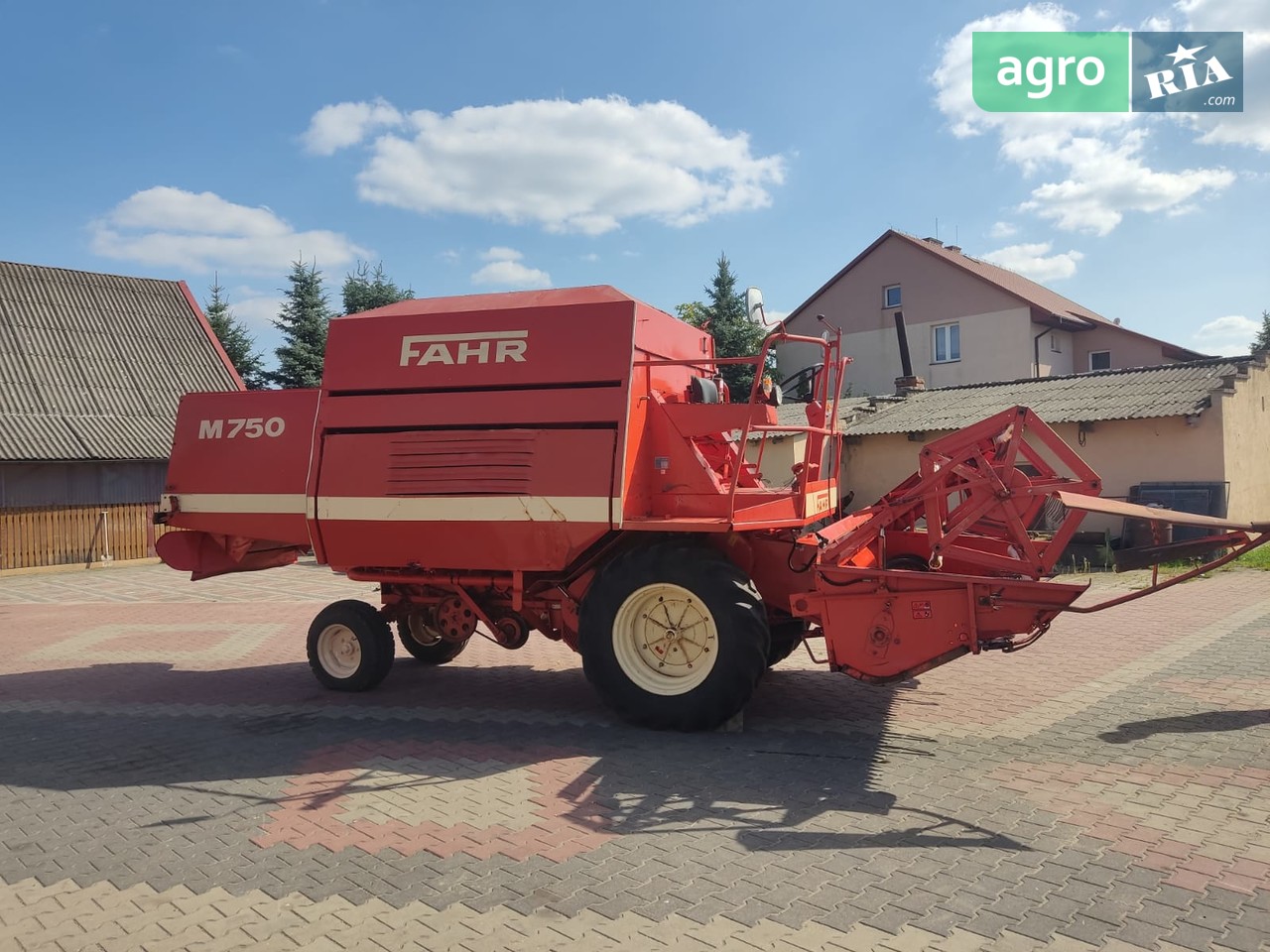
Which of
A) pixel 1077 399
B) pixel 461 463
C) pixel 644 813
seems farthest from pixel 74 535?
pixel 1077 399

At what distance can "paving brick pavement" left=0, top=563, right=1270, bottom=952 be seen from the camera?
3.80m

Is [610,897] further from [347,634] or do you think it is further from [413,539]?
[347,634]

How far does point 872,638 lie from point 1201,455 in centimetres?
1389

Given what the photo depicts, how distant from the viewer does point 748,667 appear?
609 cm

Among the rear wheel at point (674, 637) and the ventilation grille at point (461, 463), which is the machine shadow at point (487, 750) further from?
the ventilation grille at point (461, 463)

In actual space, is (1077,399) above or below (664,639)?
above

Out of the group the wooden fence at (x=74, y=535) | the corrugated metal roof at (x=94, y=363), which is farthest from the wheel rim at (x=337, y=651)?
the wooden fence at (x=74, y=535)

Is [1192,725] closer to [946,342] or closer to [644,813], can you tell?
[644,813]

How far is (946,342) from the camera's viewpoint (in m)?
32.1

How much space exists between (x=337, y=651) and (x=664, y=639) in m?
3.22

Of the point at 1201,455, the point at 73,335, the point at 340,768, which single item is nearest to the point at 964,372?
the point at 1201,455

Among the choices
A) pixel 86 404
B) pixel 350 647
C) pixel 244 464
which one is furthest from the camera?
pixel 86 404

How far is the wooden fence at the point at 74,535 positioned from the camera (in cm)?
1820

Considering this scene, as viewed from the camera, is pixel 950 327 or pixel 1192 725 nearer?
pixel 1192 725
